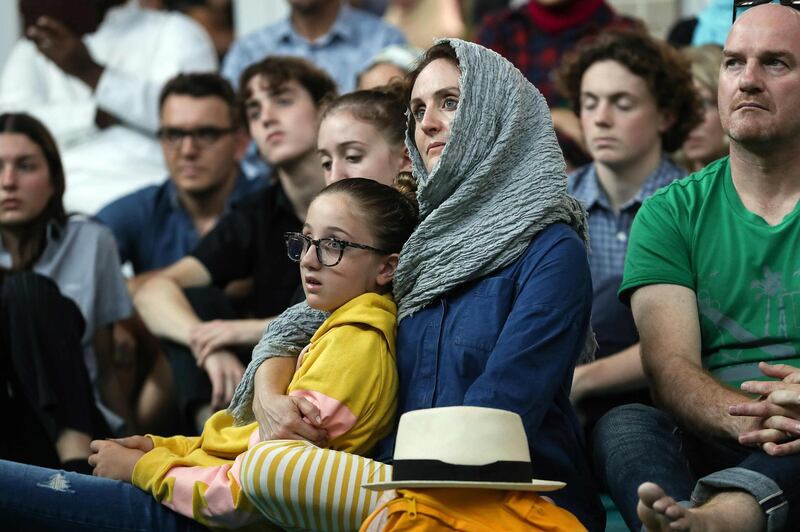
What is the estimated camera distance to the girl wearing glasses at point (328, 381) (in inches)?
101

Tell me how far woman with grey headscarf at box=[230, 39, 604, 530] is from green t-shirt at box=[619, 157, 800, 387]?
289 mm

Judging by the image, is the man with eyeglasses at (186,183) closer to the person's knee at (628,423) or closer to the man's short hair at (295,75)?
the man's short hair at (295,75)

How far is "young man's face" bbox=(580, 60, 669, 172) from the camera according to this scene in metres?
4.06

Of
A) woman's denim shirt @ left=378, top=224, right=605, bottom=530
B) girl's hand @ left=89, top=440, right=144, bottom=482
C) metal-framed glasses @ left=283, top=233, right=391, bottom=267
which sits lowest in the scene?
girl's hand @ left=89, top=440, right=144, bottom=482

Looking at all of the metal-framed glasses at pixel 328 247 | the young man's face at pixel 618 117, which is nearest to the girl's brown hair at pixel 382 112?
the metal-framed glasses at pixel 328 247

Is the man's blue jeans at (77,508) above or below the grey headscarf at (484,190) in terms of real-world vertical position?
below

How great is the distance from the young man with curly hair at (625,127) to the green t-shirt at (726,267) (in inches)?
36.8

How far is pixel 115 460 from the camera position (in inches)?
108

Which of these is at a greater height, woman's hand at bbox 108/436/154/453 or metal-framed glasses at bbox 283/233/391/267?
metal-framed glasses at bbox 283/233/391/267

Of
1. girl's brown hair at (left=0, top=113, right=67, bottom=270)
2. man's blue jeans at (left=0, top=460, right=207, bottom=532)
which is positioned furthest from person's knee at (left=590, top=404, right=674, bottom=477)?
girl's brown hair at (left=0, top=113, right=67, bottom=270)

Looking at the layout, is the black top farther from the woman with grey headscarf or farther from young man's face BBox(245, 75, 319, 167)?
the woman with grey headscarf

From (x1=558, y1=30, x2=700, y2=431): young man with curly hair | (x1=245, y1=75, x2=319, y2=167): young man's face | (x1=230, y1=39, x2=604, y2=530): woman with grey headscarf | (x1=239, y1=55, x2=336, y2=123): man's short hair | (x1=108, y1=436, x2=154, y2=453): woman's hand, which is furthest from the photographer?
(x1=239, y1=55, x2=336, y2=123): man's short hair

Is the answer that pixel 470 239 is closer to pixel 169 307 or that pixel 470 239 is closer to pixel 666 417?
pixel 666 417

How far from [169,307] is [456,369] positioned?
163cm
